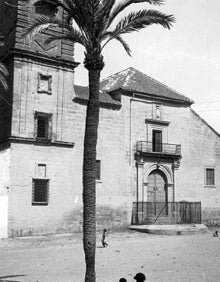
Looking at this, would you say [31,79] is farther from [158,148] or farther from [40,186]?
[158,148]

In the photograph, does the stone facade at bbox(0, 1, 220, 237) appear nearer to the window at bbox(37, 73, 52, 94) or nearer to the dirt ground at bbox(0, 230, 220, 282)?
the window at bbox(37, 73, 52, 94)

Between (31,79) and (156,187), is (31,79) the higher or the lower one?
the higher one

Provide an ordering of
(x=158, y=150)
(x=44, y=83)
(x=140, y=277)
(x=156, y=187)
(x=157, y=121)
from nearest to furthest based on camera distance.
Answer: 1. (x=140, y=277)
2. (x=44, y=83)
3. (x=156, y=187)
4. (x=158, y=150)
5. (x=157, y=121)

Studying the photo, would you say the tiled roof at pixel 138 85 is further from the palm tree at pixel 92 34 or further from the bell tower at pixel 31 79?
the palm tree at pixel 92 34

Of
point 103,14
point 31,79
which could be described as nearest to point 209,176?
point 31,79

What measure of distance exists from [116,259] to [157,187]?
13.5 metres

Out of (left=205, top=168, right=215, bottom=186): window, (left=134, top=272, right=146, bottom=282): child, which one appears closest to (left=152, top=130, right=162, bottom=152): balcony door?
(left=205, top=168, right=215, bottom=186): window

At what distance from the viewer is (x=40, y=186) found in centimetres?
2400

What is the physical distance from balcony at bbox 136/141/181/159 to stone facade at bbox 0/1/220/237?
0.07 m

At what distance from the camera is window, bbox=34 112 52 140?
80.7 ft

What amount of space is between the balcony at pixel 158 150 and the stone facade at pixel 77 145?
0.07 m

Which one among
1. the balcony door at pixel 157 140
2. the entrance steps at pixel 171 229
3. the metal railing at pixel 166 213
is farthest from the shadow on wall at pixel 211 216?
the balcony door at pixel 157 140

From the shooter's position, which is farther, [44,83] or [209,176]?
[209,176]

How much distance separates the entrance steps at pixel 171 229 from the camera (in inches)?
989
